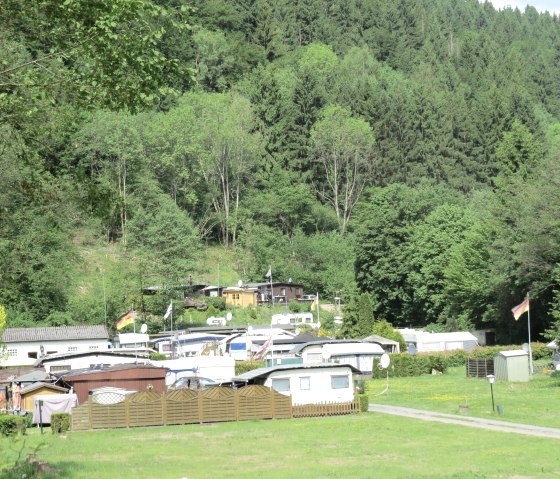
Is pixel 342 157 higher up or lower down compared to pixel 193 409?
higher up

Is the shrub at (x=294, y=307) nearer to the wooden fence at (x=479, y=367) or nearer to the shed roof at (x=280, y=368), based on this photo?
the wooden fence at (x=479, y=367)

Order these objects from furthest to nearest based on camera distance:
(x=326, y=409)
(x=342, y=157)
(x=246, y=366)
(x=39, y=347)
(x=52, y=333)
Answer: (x=342, y=157)
(x=52, y=333)
(x=39, y=347)
(x=246, y=366)
(x=326, y=409)

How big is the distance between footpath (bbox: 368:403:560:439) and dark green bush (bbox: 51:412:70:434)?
44.9ft

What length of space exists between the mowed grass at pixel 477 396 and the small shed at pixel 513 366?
0.67 m

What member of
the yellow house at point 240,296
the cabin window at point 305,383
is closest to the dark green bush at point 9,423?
the cabin window at point 305,383

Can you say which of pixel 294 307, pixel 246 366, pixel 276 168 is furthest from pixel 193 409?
pixel 276 168

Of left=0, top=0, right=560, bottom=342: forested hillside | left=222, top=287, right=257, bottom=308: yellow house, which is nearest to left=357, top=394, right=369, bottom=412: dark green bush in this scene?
left=0, top=0, right=560, bottom=342: forested hillside

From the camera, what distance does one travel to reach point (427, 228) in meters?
102

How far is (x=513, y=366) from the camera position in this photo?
2269 inches

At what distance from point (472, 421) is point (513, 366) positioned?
18498mm

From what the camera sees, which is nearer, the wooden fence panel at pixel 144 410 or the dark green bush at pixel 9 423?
the dark green bush at pixel 9 423

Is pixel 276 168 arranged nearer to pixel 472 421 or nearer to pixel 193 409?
pixel 193 409

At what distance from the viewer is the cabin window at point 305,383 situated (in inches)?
1825

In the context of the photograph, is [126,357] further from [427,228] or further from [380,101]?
[380,101]
